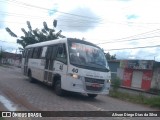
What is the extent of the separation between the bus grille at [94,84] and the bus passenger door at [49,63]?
277 cm

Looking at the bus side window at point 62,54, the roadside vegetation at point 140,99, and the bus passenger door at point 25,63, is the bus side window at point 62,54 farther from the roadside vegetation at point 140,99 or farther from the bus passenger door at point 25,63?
the bus passenger door at point 25,63

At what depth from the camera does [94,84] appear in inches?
549

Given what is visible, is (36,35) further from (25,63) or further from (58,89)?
(58,89)

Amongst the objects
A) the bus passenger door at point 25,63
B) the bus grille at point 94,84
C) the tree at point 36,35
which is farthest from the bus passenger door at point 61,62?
the tree at point 36,35

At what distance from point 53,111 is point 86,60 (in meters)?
4.41

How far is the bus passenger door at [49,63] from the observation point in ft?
52.7

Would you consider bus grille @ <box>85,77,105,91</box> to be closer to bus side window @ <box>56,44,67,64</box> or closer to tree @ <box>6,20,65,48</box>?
bus side window @ <box>56,44,67,64</box>

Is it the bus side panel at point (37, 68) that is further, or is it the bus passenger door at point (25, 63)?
the bus passenger door at point (25, 63)

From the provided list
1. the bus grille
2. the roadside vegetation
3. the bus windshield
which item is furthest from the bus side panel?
the roadside vegetation

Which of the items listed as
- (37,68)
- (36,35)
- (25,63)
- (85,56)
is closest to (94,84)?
(85,56)

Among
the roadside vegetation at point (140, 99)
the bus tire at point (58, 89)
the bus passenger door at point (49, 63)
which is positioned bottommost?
the roadside vegetation at point (140, 99)

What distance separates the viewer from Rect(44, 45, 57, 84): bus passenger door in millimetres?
16078

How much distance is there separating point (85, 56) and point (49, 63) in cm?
298

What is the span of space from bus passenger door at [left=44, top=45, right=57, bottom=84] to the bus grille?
277 centimetres
